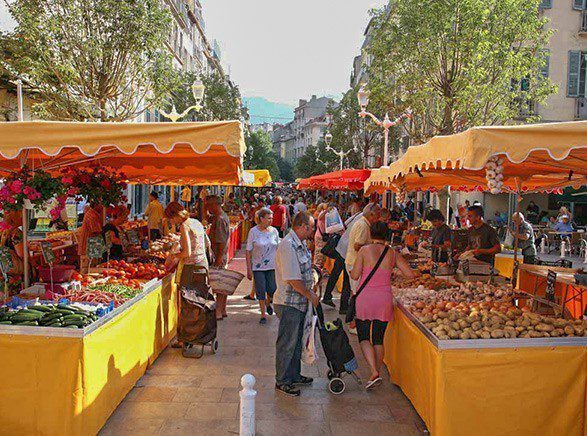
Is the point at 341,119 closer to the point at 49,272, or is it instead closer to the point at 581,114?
the point at 581,114

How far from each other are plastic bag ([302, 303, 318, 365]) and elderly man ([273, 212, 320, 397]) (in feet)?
0.17

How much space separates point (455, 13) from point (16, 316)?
17.7 m

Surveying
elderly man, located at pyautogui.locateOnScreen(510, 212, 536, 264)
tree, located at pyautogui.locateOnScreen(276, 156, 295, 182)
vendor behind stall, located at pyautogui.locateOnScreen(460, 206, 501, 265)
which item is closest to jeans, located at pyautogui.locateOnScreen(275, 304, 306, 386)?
vendor behind stall, located at pyautogui.locateOnScreen(460, 206, 501, 265)

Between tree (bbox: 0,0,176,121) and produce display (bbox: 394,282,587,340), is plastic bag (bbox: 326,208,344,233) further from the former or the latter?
tree (bbox: 0,0,176,121)

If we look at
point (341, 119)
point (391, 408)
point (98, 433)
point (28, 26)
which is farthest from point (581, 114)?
point (98, 433)

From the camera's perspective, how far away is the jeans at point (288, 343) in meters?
5.55

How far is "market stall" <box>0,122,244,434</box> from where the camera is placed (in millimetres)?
4258

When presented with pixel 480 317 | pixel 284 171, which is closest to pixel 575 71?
pixel 480 317

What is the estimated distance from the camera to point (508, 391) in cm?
427

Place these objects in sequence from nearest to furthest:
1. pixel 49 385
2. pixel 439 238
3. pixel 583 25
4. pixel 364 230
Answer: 1. pixel 49 385
2. pixel 364 230
3. pixel 439 238
4. pixel 583 25

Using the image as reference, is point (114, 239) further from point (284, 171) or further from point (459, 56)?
point (284, 171)

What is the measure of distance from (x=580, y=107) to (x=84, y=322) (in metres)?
29.6

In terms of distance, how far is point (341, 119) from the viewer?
47656 mm

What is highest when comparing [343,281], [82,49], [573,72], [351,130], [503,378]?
[573,72]
